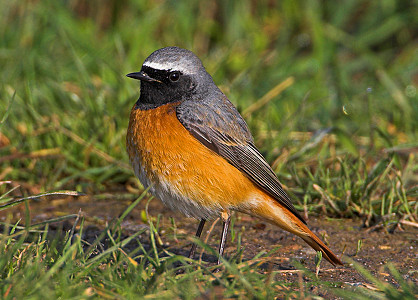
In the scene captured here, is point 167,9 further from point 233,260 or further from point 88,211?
point 233,260

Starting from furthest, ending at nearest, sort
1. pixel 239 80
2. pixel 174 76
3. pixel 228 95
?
pixel 239 80, pixel 228 95, pixel 174 76

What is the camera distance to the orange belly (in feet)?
16.1

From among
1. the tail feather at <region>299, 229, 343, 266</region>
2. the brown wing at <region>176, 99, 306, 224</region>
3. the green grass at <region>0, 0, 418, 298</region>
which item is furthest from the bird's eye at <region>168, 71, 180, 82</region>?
the tail feather at <region>299, 229, 343, 266</region>

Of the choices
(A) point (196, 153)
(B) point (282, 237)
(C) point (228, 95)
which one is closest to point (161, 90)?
(A) point (196, 153)

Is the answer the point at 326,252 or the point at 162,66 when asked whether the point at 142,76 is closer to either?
the point at 162,66

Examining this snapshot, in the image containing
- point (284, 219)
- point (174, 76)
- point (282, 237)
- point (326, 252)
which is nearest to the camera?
point (326, 252)

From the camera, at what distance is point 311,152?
710 cm

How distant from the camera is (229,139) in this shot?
5309 millimetres

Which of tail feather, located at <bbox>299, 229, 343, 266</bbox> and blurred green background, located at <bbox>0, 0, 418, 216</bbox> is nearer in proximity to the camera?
tail feather, located at <bbox>299, 229, 343, 266</bbox>

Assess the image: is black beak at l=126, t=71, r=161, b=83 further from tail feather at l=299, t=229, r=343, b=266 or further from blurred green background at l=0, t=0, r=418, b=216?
tail feather at l=299, t=229, r=343, b=266

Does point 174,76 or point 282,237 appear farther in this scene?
point 282,237

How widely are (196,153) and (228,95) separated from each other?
8.66 ft

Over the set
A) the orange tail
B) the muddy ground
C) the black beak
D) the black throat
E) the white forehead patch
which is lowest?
the muddy ground

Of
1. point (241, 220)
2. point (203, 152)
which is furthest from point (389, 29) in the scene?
point (203, 152)
